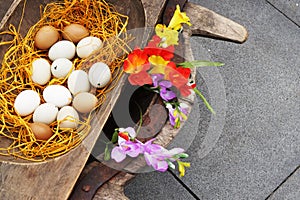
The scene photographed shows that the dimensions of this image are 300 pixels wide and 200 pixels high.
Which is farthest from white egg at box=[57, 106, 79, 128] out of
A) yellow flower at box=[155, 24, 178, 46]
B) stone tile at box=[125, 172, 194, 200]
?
stone tile at box=[125, 172, 194, 200]

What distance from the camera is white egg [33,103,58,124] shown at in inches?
42.4

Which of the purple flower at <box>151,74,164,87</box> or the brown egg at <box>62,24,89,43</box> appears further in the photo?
the brown egg at <box>62,24,89,43</box>

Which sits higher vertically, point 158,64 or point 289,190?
point 158,64

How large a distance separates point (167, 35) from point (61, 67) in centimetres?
31

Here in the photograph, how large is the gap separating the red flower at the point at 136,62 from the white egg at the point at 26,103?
0.27m

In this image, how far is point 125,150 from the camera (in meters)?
0.93

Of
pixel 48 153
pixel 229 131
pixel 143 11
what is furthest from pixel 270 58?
pixel 48 153

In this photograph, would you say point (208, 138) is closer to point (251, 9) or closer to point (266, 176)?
point (266, 176)

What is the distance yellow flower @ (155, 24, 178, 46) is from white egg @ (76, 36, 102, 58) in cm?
22

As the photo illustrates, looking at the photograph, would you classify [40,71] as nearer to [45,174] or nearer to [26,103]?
[26,103]

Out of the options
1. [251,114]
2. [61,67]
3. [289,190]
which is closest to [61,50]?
[61,67]

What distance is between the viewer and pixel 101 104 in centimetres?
108

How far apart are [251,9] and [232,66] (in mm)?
280

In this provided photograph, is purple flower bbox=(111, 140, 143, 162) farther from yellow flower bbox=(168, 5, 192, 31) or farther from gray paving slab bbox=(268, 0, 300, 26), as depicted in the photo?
gray paving slab bbox=(268, 0, 300, 26)
